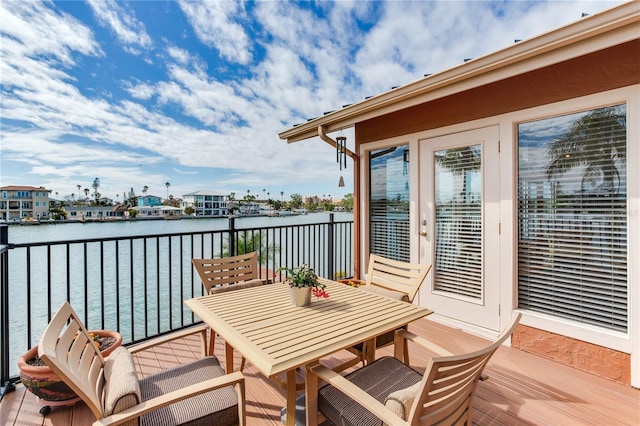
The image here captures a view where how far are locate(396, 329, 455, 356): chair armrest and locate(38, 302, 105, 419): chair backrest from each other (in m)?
1.50

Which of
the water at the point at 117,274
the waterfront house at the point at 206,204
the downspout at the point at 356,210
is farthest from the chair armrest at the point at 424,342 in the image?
A: the waterfront house at the point at 206,204

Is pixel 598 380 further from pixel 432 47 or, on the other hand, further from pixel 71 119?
pixel 71 119

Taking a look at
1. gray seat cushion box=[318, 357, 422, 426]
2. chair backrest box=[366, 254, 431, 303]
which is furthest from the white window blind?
gray seat cushion box=[318, 357, 422, 426]

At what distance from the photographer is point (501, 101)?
9.66 feet

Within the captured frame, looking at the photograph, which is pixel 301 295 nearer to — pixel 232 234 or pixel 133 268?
pixel 232 234

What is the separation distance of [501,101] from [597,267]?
1.72 meters

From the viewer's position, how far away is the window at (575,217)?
2334mm

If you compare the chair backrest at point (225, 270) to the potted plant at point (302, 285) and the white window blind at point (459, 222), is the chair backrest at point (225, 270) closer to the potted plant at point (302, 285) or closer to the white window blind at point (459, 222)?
the potted plant at point (302, 285)

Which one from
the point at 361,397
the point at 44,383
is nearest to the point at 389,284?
the point at 361,397

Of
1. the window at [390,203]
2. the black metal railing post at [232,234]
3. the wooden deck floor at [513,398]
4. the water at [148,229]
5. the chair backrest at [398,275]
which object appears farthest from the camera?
the window at [390,203]

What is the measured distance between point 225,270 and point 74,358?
149 cm

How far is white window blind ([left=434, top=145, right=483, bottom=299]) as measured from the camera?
3203 mm

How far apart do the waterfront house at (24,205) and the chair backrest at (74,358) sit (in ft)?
20.6

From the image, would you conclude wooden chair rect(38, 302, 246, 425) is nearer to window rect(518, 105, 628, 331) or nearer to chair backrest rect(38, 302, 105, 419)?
chair backrest rect(38, 302, 105, 419)
